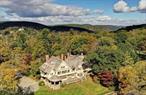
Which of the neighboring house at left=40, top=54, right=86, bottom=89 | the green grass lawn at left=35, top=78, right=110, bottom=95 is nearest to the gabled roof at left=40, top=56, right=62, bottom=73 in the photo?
the neighboring house at left=40, top=54, right=86, bottom=89

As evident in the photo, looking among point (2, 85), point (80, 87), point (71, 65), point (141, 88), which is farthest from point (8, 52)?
point (141, 88)

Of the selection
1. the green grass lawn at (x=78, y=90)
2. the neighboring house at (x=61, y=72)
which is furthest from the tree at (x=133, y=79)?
the neighboring house at (x=61, y=72)

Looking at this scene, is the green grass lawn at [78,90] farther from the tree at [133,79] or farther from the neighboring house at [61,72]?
the tree at [133,79]

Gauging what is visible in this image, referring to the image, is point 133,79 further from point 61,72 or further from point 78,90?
point 61,72

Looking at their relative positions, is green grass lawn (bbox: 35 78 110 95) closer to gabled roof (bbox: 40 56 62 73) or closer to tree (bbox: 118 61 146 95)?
tree (bbox: 118 61 146 95)

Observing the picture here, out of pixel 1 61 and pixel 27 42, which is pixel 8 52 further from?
pixel 27 42

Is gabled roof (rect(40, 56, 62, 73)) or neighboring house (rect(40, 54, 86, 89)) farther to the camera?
gabled roof (rect(40, 56, 62, 73))
